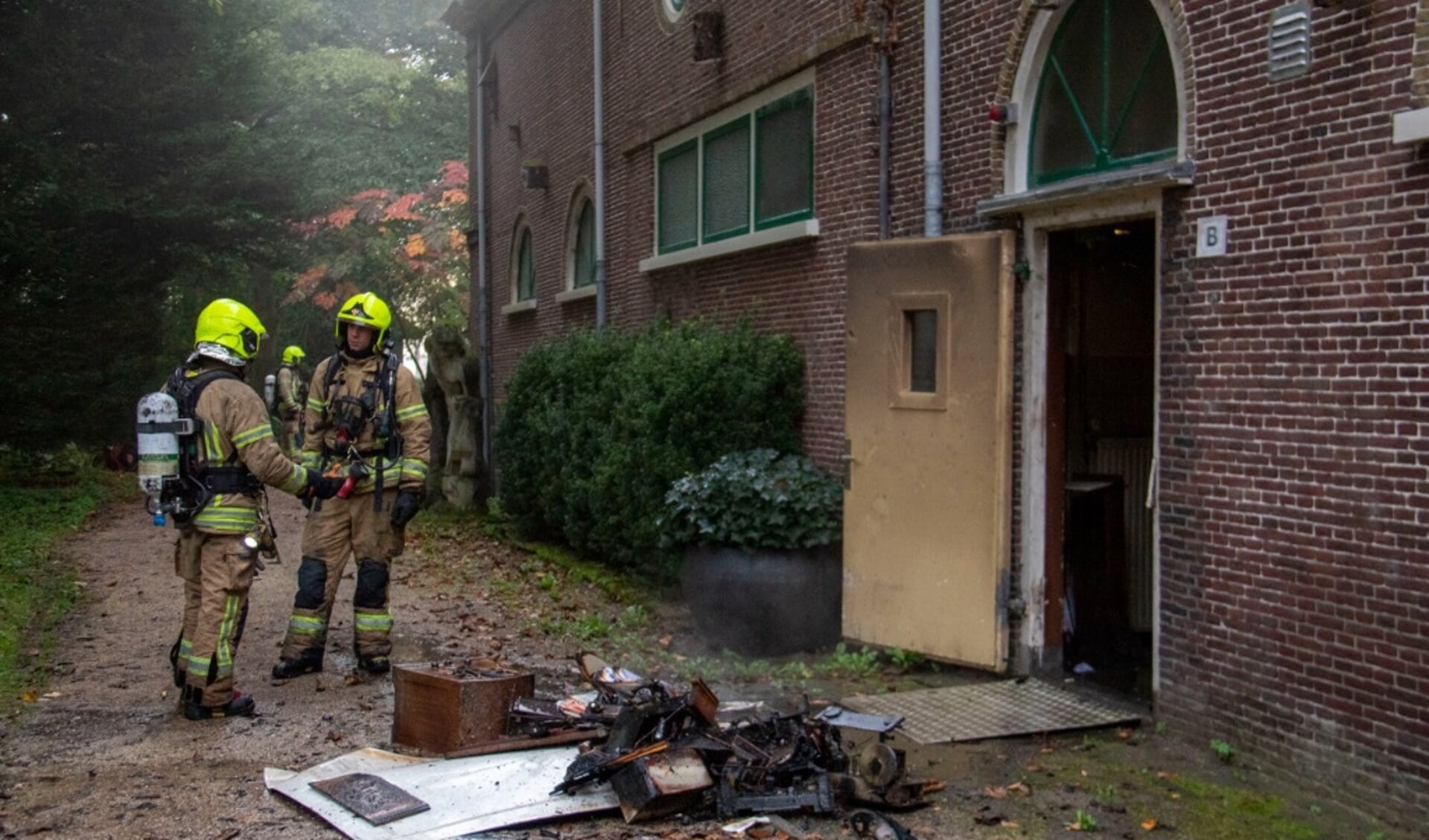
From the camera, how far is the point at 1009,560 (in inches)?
293

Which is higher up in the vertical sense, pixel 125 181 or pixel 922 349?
pixel 125 181

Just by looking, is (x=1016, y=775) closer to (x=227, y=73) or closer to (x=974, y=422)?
(x=974, y=422)

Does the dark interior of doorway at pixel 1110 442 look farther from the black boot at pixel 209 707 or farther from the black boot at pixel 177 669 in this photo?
the black boot at pixel 177 669

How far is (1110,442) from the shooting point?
28.6ft

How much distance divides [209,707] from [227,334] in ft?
6.51

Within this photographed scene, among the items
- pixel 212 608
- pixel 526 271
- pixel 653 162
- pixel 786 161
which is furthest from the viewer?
pixel 526 271

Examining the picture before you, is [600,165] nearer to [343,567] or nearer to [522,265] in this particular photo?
[522,265]

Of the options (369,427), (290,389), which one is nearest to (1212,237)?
(369,427)

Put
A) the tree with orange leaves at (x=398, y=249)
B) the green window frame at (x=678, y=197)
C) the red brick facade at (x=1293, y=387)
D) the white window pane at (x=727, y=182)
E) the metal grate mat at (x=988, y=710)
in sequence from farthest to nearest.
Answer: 1. the tree with orange leaves at (x=398, y=249)
2. the green window frame at (x=678, y=197)
3. the white window pane at (x=727, y=182)
4. the metal grate mat at (x=988, y=710)
5. the red brick facade at (x=1293, y=387)

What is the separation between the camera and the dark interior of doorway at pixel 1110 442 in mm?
8211

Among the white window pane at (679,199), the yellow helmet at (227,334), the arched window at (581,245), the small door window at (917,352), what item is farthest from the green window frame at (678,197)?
the yellow helmet at (227,334)

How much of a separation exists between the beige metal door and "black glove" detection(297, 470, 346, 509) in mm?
3103

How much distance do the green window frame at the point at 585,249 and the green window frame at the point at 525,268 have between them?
189 cm

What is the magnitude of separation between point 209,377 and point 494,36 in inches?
533
